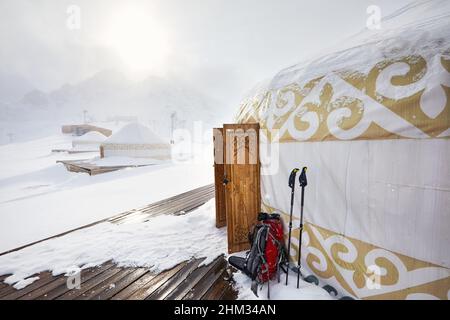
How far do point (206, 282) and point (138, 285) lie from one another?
36.9 inches

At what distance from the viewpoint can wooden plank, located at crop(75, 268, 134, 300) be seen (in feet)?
8.80

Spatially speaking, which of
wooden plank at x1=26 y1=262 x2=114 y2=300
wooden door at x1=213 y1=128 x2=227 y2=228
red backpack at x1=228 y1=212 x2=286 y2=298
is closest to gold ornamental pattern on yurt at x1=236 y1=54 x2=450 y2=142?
red backpack at x1=228 y1=212 x2=286 y2=298

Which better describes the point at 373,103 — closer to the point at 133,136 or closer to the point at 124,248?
the point at 124,248

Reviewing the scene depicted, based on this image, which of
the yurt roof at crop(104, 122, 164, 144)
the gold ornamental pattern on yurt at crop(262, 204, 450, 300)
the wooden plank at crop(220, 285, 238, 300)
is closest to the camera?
the gold ornamental pattern on yurt at crop(262, 204, 450, 300)

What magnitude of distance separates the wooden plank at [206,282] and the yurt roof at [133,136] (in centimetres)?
1403

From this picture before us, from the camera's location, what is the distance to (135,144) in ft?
50.4

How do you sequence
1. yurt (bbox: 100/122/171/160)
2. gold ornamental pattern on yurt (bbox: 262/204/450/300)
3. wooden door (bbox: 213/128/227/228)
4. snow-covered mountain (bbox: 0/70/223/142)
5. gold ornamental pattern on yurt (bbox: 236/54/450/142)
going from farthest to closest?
snow-covered mountain (bbox: 0/70/223/142) → yurt (bbox: 100/122/171/160) → wooden door (bbox: 213/128/227/228) → gold ornamental pattern on yurt (bbox: 262/204/450/300) → gold ornamental pattern on yurt (bbox: 236/54/450/142)

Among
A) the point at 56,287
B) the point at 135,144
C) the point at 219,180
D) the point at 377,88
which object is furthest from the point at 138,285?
the point at 135,144

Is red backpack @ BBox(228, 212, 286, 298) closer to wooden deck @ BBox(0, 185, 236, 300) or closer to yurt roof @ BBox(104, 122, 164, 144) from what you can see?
wooden deck @ BBox(0, 185, 236, 300)

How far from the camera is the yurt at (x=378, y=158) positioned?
72.2 inches

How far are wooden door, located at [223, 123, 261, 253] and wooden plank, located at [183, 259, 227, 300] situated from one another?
458 millimetres

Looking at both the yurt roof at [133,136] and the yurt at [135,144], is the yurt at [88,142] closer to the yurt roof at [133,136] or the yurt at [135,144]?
the yurt roof at [133,136]

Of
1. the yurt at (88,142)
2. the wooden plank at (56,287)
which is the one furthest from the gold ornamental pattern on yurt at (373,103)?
the yurt at (88,142)
